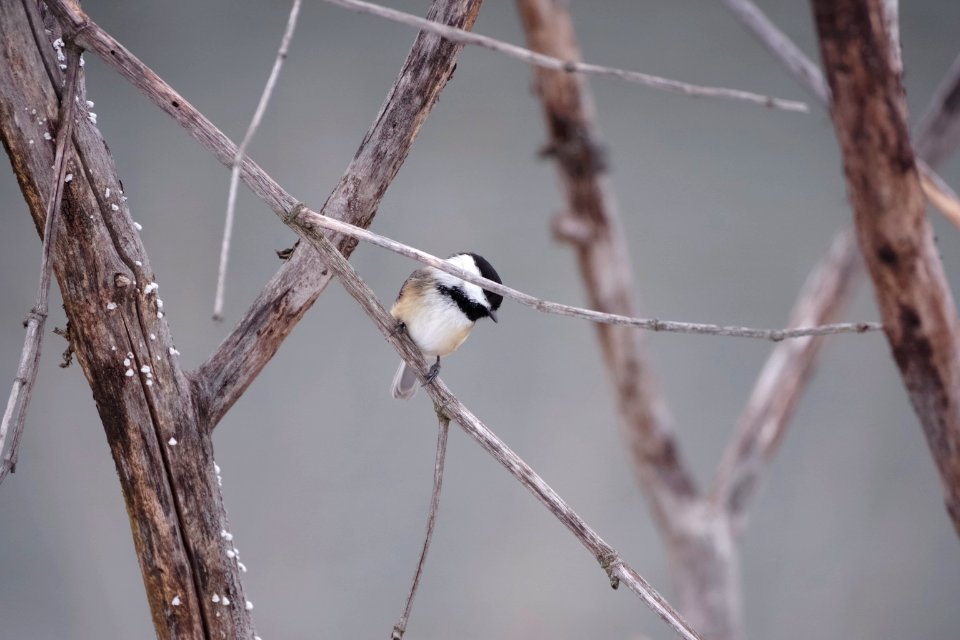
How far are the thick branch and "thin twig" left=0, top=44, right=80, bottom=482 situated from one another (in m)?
1.01

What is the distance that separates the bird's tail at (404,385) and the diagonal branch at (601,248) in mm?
758

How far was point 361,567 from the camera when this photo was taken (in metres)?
3.04

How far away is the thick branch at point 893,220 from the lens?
1336mm

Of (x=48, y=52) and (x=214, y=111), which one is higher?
(x=214, y=111)

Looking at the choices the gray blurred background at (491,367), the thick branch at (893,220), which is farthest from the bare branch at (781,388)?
the thick branch at (893,220)

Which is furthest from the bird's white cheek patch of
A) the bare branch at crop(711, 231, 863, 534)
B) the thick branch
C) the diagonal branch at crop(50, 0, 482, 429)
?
the bare branch at crop(711, 231, 863, 534)

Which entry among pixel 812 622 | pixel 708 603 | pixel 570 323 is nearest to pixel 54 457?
pixel 570 323

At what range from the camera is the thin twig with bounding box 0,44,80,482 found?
1.03 meters

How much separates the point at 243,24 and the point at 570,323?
58.3 inches

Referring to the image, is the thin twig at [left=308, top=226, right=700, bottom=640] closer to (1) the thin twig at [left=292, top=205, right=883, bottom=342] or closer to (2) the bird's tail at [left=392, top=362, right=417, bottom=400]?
(1) the thin twig at [left=292, top=205, right=883, bottom=342]

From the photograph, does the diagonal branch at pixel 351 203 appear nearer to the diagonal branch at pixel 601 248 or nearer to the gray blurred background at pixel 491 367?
the diagonal branch at pixel 601 248

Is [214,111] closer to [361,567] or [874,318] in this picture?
[361,567]

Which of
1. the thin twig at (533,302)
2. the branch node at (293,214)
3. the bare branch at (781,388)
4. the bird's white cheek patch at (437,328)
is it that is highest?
the bare branch at (781,388)

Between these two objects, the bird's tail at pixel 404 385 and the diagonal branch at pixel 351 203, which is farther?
the bird's tail at pixel 404 385
